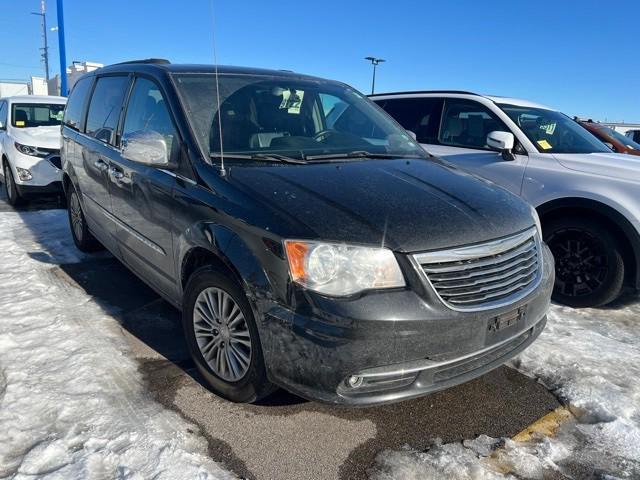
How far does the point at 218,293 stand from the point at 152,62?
2.16 meters

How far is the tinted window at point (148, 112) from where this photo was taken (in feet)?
10.5

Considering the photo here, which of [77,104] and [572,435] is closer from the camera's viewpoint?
[572,435]

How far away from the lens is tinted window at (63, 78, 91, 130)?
5051 mm

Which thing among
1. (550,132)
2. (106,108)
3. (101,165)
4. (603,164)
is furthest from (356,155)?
(550,132)

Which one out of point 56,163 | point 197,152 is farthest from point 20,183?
point 197,152

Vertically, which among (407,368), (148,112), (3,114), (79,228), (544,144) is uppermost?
(148,112)

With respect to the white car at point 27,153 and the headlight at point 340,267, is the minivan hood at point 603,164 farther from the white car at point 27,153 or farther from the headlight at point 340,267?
the white car at point 27,153

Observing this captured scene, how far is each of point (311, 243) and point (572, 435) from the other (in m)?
1.76

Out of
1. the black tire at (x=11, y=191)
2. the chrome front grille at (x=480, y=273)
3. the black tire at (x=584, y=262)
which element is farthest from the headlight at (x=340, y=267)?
the black tire at (x=11, y=191)

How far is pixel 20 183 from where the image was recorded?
7.45 m

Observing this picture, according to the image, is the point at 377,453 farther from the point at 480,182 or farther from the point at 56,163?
the point at 56,163

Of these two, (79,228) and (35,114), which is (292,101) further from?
(35,114)

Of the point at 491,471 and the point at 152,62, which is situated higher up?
the point at 152,62

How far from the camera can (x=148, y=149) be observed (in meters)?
2.93
